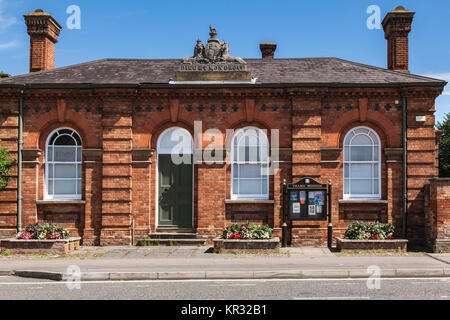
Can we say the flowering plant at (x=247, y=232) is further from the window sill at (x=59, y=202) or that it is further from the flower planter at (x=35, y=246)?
the window sill at (x=59, y=202)

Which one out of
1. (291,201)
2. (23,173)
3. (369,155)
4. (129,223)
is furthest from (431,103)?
(23,173)

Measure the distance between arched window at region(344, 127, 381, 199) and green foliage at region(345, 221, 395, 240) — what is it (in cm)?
145

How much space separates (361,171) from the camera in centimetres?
1689

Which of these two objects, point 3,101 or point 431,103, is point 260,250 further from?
point 3,101

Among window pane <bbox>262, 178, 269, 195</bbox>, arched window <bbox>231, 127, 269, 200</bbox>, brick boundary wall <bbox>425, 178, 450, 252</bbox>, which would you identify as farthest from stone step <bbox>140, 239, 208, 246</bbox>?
brick boundary wall <bbox>425, 178, 450, 252</bbox>

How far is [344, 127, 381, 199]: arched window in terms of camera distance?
1683cm

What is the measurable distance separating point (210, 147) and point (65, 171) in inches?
198

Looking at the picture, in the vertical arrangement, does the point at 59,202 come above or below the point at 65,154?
below

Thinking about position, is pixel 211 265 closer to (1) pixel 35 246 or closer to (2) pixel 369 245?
(2) pixel 369 245

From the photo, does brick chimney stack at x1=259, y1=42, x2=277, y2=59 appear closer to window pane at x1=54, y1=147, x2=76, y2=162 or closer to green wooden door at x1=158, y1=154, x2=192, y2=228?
green wooden door at x1=158, y1=154, x2=192, y2=228

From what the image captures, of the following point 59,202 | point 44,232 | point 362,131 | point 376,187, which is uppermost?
point 362,131

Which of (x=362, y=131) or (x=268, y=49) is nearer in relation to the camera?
(x=362, y=131)

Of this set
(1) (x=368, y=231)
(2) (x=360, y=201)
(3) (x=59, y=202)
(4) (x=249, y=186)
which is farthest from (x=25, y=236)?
(2) (x=360, y=201)

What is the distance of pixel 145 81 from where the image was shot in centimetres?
1722
